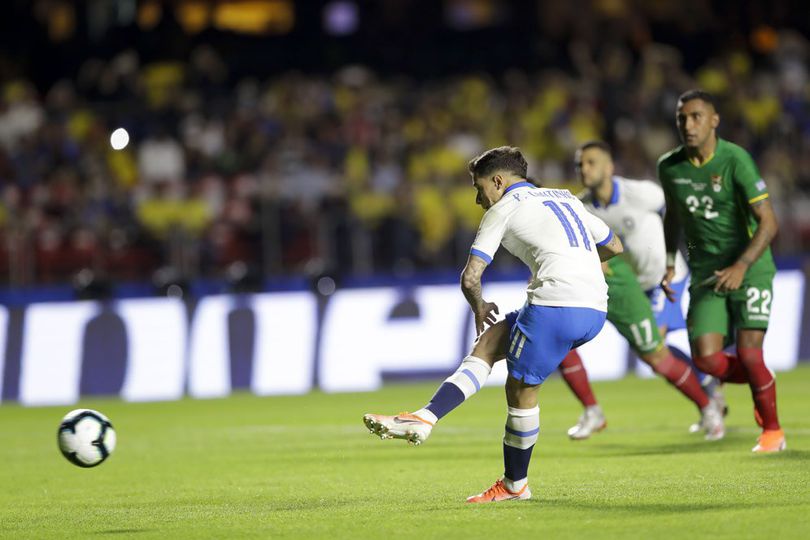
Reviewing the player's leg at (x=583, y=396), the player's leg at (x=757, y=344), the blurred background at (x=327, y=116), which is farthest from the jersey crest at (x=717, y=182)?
the blurred background at (x=327, y=116)

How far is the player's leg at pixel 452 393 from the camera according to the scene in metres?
7.64

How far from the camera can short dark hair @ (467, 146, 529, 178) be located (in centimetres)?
812

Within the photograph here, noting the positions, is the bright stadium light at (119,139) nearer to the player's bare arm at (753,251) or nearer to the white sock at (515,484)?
the player's bare arm at (753,251)

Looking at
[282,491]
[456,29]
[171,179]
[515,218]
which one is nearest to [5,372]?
[171,179]

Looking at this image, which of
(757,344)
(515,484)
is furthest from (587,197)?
(515,484)

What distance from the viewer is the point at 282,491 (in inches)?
365

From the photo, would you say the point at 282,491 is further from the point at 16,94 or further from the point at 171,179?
the point at 16,94

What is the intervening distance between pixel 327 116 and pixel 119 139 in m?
3.16

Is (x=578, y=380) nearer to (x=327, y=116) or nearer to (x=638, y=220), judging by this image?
(x=638, y=220)

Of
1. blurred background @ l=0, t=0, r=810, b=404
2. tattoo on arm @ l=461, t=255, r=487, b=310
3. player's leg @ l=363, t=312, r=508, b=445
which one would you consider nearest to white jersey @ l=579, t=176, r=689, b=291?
player's leg @ l=363, t=312, r=508, b=445

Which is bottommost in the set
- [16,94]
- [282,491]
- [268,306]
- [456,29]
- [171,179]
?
[282,491]

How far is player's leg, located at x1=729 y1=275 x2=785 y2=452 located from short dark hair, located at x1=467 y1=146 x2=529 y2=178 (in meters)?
2.85

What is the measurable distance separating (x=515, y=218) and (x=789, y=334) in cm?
1201

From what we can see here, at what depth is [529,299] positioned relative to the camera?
8.23 meters
